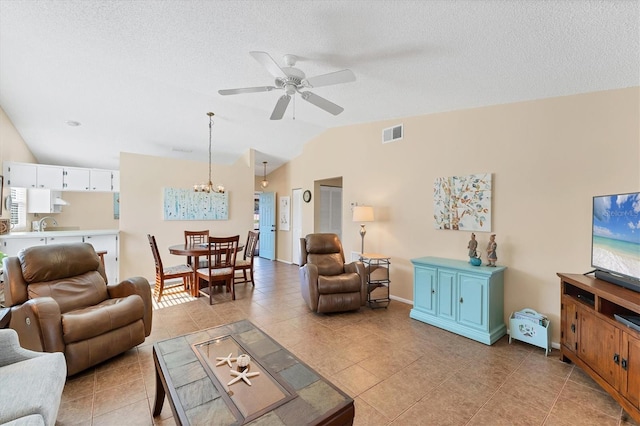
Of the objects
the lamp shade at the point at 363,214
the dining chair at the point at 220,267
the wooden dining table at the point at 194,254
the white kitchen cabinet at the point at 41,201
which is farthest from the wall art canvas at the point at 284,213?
the white kitchen cabinet at the point at 41,201

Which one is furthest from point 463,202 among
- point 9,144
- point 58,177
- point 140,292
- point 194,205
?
point 9,144

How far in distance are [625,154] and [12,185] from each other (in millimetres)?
8460

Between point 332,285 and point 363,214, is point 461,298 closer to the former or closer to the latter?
point 332,285

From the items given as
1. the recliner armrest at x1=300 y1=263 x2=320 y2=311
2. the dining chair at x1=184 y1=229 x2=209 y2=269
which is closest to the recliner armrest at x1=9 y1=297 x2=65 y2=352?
the recliner armrest at x1=300 y1=263 x2=320 y2=311

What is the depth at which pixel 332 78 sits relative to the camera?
2236 millimetres

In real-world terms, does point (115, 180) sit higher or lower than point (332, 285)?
higher

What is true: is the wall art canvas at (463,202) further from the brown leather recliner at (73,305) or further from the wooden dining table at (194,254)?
the brown leather recliner at (73,305)

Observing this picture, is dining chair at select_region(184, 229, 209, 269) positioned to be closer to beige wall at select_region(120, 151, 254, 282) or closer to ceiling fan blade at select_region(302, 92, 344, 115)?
beige wall at select_region(120, 151, 254, 282)

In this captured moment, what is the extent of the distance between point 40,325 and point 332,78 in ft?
9.84

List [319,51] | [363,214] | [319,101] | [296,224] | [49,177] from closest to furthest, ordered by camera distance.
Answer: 1. [319,51]
2. [319,101]
3. [363,214]
4. [49,177]
5. [296,224]

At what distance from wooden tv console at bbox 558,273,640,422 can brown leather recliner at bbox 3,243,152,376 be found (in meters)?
3.87

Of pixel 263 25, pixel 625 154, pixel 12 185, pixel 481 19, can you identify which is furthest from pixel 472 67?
pixel 12 185

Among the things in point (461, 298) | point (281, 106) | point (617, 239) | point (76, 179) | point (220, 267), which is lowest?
point (461, 298)

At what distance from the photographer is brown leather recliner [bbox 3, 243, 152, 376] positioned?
6.81ft
